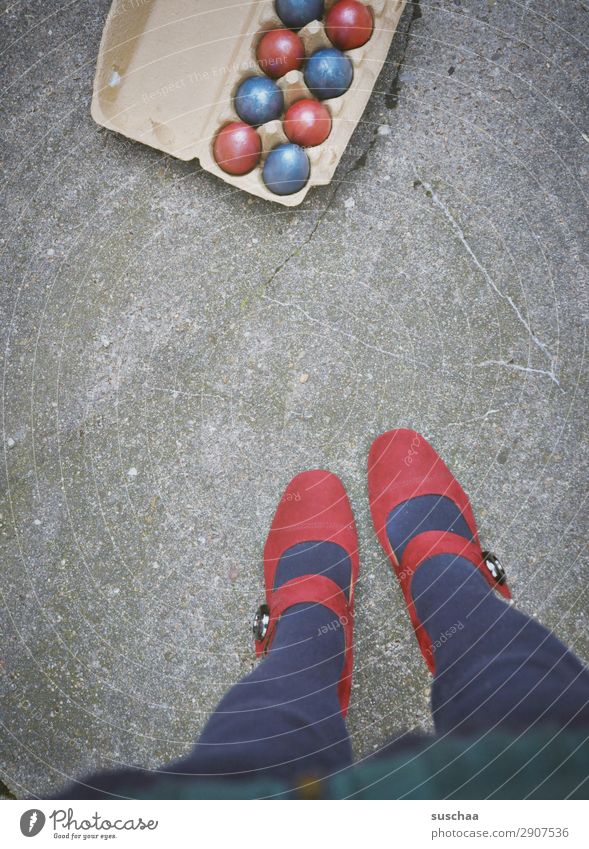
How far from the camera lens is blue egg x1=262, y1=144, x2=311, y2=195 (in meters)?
1.44

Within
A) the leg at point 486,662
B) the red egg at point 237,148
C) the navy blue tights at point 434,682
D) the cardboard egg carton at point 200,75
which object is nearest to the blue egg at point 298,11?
the cardboard egg carton at point 200,75

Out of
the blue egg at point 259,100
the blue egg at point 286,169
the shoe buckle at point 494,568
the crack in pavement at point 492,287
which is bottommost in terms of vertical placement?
the shoe buckle at point 494,568

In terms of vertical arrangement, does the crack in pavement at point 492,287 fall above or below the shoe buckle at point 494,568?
above

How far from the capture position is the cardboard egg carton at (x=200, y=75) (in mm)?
1480

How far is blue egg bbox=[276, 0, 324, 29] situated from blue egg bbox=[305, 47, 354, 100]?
8cm

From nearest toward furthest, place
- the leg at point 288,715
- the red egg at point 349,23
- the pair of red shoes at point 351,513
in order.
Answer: the leg at point 288,715 → the red egg at point 349,23 → the pair of red shoes at point 351,513

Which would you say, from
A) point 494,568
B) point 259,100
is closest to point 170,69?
point 259,100

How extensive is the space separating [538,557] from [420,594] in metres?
0.36

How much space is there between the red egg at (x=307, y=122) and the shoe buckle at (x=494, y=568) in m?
1.12

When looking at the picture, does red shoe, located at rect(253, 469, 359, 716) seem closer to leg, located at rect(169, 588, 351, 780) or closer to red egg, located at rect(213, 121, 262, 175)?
leg, located at rect(169, 588, 351, 780)

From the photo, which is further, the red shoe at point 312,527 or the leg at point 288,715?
the red shoe at point 312,527

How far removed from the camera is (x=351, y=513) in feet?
5.32

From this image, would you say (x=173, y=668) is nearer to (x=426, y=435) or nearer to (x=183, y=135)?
(x=426, y=435)

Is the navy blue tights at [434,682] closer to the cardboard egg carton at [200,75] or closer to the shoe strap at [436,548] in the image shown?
the shoe strap at [436,548]
